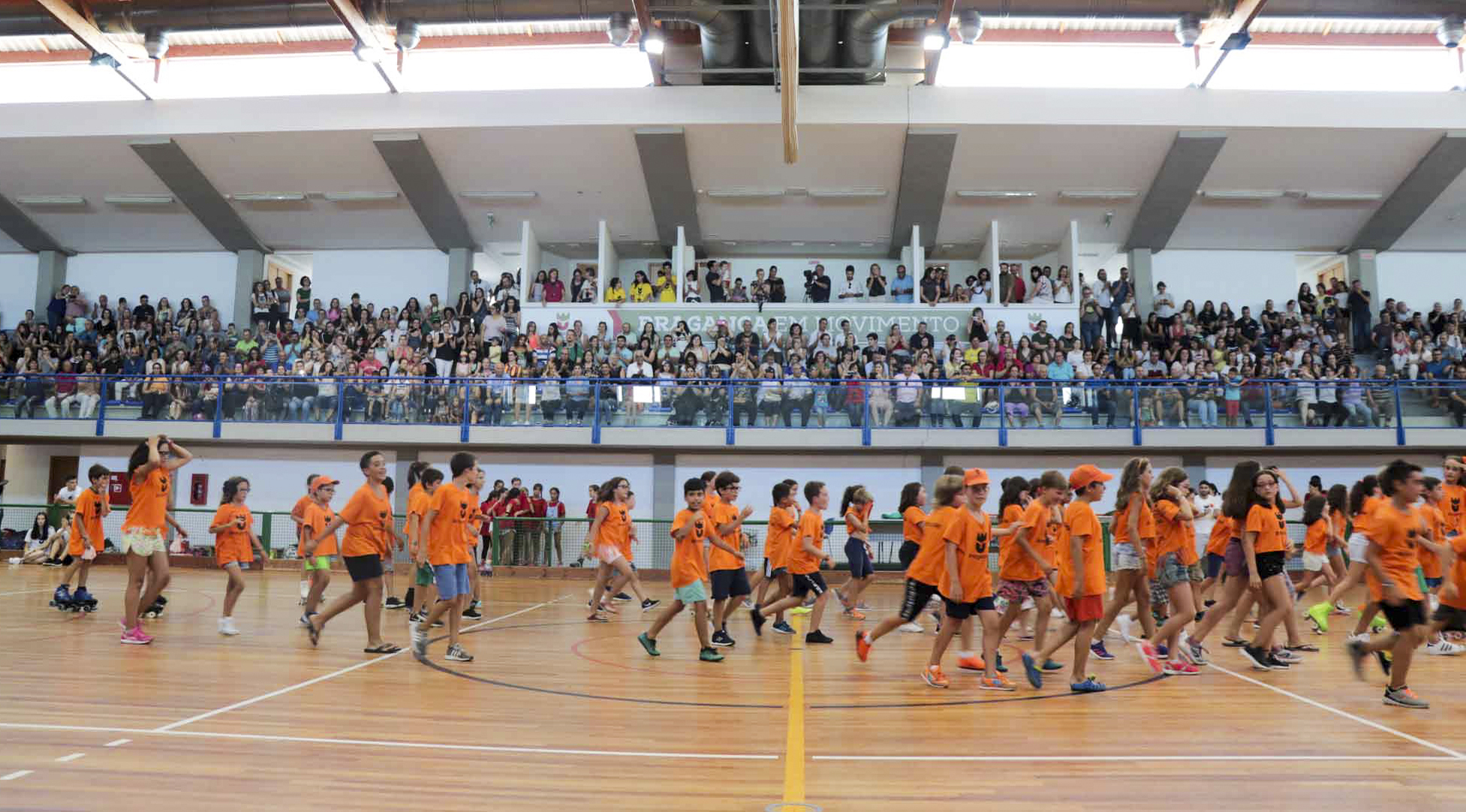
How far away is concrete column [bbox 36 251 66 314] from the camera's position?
89.8 feet

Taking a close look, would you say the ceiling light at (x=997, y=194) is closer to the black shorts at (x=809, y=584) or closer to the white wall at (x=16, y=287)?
the black shorts at (x=809, y=584)

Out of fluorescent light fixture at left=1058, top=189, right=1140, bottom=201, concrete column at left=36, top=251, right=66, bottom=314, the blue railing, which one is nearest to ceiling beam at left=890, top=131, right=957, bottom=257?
fluorescent light fixture at left=1058, top=189, right=1140, bottom=201

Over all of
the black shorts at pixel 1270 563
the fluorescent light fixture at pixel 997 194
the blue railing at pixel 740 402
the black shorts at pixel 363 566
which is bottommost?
the black shorts at pixel 363 566

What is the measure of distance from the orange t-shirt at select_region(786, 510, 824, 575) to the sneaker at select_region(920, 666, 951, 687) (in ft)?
7.63

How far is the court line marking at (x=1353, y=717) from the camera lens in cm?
531

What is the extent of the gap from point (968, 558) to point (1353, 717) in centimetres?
256

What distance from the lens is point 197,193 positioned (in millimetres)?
24844

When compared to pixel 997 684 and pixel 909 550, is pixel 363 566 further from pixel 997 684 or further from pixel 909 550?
pixel 909 550

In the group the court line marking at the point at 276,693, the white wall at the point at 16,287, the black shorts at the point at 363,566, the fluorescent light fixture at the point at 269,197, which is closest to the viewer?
the court line marking at the point at 276,693

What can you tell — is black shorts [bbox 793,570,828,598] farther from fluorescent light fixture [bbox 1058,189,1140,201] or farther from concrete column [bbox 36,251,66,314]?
concrete column [bbox 36,251,66,314]

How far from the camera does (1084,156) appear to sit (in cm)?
2281

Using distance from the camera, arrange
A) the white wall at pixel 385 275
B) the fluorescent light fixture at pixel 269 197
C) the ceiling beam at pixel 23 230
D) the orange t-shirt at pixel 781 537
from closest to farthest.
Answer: the orange t-shirt at pixel 781 537 → the fluorescent light fixture at pixel 269 197 → the ceiling beam at pixel 23 230 → the white wall at pixel 385 275

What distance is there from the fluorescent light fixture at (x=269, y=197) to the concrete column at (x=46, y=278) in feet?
22.6

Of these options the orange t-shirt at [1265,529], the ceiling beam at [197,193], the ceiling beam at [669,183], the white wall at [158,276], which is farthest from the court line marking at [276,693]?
the white wall at [158,276]
